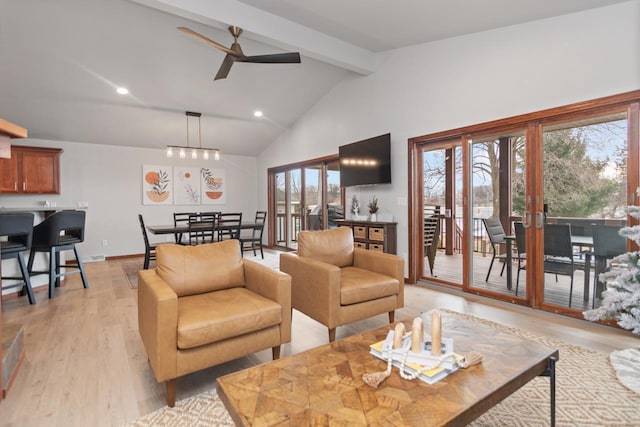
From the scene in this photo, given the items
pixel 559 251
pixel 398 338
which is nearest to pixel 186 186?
pixel 559 251

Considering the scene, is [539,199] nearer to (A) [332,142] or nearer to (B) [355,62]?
(B) [355,62]

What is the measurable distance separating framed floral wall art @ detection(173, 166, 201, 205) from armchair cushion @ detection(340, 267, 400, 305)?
5.81 meters

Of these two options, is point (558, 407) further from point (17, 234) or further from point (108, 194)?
point (108, 194)

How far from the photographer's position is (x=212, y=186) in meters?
8.04

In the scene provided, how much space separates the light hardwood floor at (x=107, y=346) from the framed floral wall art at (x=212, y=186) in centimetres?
391

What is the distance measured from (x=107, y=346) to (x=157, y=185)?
5402 millimetres

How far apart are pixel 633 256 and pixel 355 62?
3.78m

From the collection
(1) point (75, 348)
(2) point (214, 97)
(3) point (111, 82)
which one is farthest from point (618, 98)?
(3) point (111, 82)

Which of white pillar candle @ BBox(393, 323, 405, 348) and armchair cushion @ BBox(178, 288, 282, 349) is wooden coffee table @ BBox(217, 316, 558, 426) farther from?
armchair cushion @ BBox(178, 288, 282, 349)

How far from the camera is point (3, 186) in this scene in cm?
546

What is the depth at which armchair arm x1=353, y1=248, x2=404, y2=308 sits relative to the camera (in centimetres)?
293

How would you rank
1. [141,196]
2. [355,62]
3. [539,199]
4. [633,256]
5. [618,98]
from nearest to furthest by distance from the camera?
[633,256], [618,98], [539,199], [355,62], [141,196]

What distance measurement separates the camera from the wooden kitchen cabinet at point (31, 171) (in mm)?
5496

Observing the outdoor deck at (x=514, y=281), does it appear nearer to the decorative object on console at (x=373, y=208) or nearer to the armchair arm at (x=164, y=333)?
the decorative object on console at (x=373, y=208)
